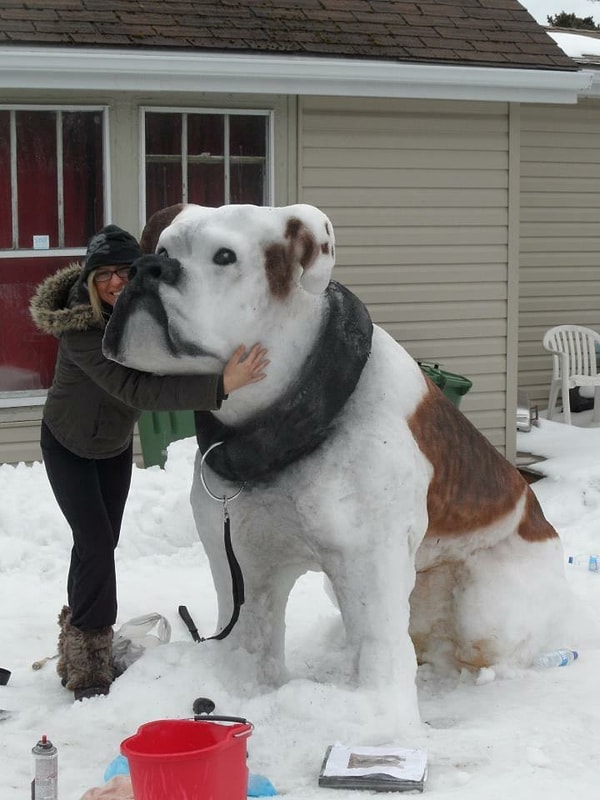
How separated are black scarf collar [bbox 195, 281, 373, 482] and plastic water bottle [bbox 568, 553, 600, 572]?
2.97m

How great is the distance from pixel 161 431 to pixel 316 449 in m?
4.45

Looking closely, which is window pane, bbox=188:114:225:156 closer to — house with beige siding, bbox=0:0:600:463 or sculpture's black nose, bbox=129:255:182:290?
house with beige siding, bbox=0:0:600:463

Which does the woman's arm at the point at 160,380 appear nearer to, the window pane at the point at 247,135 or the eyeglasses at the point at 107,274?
the eyeglasses at the point at 107,274

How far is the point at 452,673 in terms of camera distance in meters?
4.94

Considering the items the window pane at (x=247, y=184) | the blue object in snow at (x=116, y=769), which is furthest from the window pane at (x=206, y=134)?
the blue object in snow at (x=116, y=769)

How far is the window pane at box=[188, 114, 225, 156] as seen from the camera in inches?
348

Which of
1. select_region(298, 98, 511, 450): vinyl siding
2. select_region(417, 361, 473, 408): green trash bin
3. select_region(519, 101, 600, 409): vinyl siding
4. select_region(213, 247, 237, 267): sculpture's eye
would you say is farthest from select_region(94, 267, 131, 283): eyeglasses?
select_region(519, 101, 600, 409): vinyl siding

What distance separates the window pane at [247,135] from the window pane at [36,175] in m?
1.25

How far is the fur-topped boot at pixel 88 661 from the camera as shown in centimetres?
482

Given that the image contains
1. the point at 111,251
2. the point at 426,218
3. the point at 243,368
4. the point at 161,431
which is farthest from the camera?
the point at 426,218

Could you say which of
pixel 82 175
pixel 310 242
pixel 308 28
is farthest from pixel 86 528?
pixel 308 28

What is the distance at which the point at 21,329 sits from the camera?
28.0 feet

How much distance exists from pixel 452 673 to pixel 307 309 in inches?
65.7

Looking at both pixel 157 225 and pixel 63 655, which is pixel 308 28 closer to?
pixel 157 225
